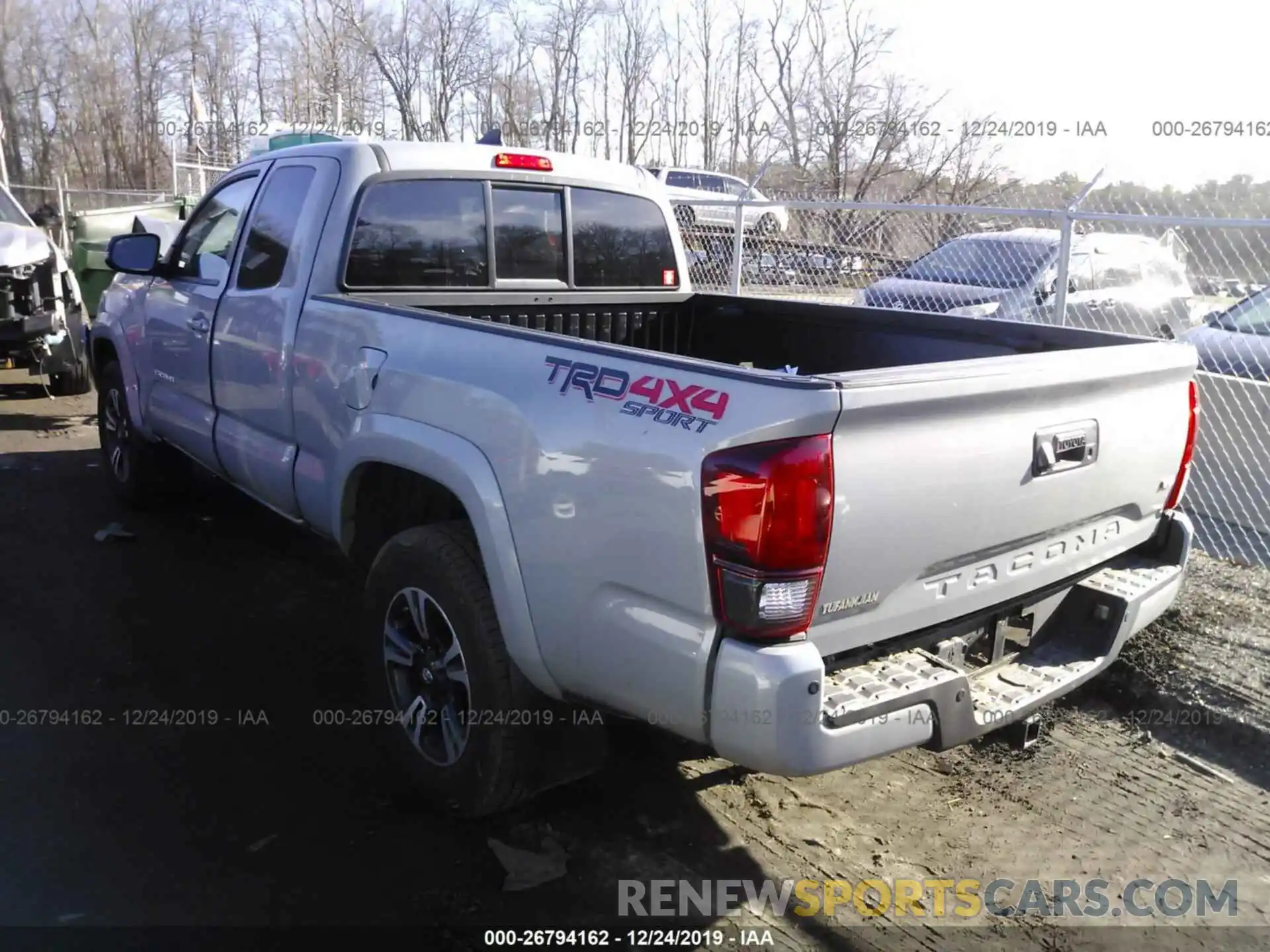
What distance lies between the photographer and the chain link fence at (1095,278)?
5691 millimetres

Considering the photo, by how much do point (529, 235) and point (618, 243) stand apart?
0.53 meters

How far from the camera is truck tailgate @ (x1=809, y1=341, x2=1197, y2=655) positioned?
7.59ft

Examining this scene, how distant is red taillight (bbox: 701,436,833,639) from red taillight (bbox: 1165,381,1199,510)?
1732 millimetres

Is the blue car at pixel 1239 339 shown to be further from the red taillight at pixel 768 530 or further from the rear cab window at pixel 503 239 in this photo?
the red taillight at pixel 768 530

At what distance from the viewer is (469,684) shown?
117 inches

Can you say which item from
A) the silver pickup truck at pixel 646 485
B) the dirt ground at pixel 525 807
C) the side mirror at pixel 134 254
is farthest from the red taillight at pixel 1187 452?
the side mirror at pixel 134 254

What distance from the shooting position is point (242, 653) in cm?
432

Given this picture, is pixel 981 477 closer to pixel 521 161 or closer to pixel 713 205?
pixel 521 161

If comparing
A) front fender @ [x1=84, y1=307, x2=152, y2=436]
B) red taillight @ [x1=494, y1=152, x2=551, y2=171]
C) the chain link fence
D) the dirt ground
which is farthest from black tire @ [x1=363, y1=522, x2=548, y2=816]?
the chain link fence

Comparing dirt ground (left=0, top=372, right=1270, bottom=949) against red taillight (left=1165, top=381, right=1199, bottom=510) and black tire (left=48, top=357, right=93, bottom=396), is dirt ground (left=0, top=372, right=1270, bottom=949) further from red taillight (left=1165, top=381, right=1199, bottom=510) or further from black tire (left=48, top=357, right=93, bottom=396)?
black tire (left=48, top=357, right=93, bottom=396)

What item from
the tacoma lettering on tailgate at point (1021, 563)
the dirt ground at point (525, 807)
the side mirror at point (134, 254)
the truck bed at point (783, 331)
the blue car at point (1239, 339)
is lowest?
the dirt ground at point (525, 807)

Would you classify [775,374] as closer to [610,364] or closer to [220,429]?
[610,364]

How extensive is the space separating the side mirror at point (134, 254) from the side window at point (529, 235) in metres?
1.90

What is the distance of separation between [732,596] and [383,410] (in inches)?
60.5
